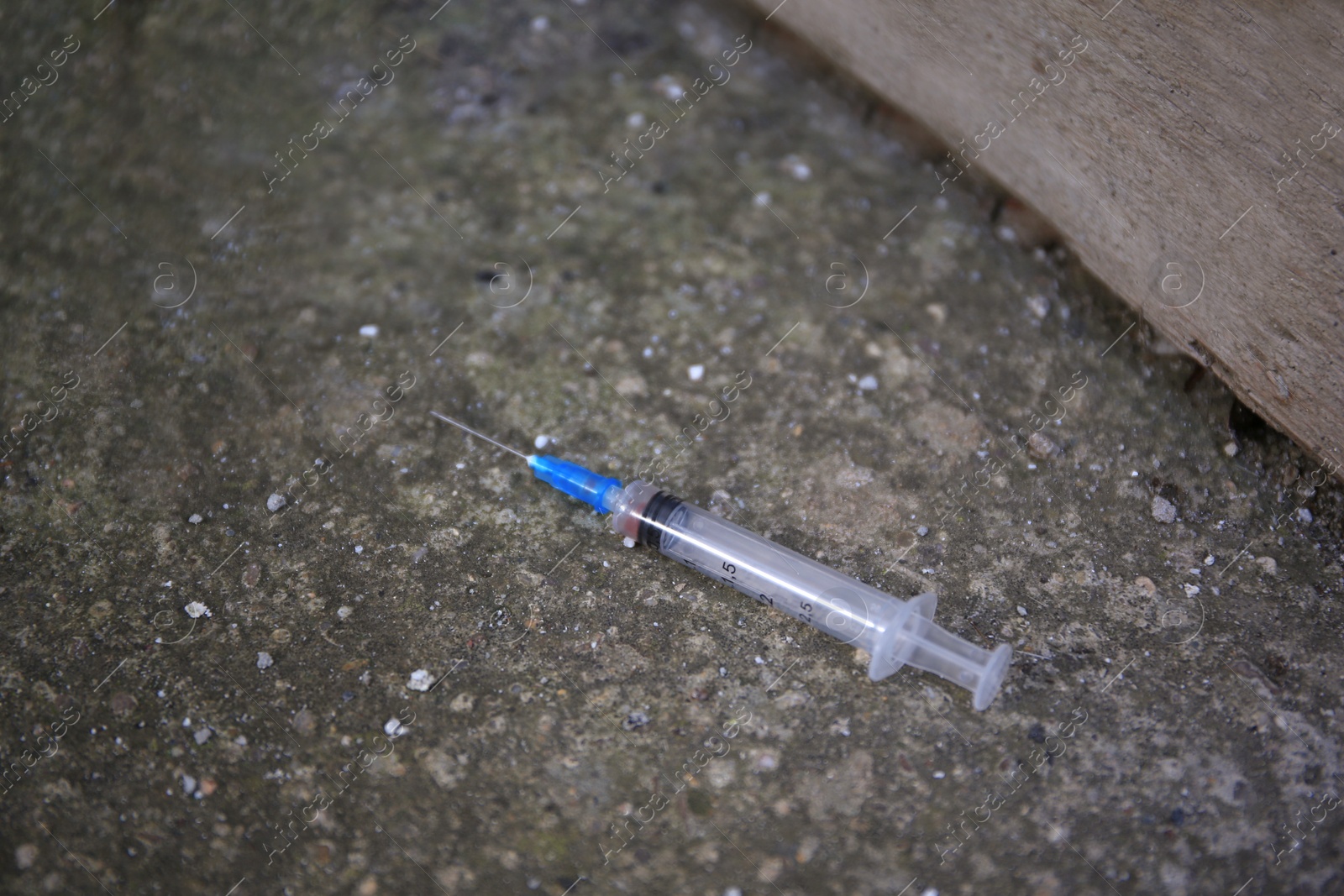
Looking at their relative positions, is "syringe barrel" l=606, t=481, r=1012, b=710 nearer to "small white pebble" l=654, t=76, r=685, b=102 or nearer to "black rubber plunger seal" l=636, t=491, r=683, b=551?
"black rubber plunger seal" l=636, t=491, r=683, b=551

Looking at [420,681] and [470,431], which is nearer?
[420,681]

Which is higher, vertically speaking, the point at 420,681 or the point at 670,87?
the point at 670,87

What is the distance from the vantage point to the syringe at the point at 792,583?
187cm

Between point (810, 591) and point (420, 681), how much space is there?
854 mm

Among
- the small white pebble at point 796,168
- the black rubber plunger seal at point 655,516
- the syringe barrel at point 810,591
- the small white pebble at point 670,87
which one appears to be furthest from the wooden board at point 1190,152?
the black rubber plunger seal at point 655,516

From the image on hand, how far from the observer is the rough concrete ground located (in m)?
1.79

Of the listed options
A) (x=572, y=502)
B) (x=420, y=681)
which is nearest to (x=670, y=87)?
(x=572, y=502)

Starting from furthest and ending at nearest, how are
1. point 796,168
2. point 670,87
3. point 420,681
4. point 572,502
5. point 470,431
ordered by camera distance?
point 670,87 → point 796,168 → point 470,431 → point 572,502 → point 420,681

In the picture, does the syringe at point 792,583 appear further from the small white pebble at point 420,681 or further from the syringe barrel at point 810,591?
the small white pebble at point 420,681

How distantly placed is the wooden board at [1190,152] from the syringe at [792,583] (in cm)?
93

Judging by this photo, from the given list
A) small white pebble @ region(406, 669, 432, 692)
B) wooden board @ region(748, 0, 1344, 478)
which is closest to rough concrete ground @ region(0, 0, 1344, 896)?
small white pebble @ region(406, 669, 432, 692)

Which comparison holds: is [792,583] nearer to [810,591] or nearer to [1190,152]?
[810,591]

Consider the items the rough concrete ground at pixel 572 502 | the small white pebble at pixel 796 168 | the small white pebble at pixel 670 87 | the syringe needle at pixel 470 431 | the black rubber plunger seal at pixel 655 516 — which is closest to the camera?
the rough concrete ground at pixel 572 502

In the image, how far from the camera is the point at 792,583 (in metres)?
2.01
